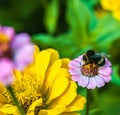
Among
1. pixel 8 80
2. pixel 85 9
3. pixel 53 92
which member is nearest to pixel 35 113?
pixel 53 92

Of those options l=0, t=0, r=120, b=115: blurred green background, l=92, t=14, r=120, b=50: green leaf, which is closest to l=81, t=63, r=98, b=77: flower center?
l=0, t=0, r=120, b=115: blurred green background

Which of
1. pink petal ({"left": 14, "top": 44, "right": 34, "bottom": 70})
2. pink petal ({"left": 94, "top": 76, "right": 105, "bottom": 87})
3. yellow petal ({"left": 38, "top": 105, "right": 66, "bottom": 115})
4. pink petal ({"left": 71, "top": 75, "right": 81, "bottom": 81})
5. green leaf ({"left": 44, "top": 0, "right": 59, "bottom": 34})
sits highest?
green leaf ({"left": 44, "top": 0, "right": 59, "bottom": 34})

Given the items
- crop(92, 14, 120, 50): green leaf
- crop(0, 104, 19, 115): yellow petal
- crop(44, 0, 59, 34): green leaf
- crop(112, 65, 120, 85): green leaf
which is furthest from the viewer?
crop(44, 0, 59, 34): green leaf

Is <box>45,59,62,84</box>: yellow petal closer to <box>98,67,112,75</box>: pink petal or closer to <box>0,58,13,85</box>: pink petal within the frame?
<box>98,67,112,75</box>: pink petal

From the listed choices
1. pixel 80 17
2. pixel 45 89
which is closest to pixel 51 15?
pixel 80 17

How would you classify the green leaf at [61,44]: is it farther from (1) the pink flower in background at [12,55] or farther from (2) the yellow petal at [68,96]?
(1) the pink flower in background at [12,55]

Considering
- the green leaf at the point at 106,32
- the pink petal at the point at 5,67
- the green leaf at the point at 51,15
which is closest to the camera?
the pink petal at the point at 5,67

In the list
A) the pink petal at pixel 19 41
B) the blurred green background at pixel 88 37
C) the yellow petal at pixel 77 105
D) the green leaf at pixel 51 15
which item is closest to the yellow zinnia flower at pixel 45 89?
the yellow petal at pixel 77 105
